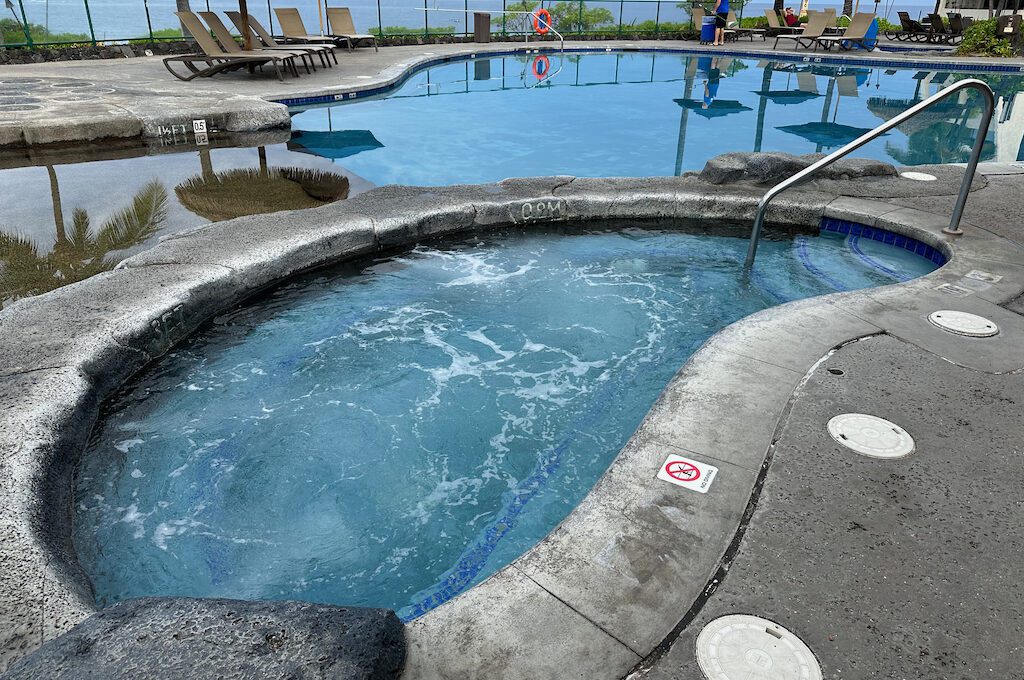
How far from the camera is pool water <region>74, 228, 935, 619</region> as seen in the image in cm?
264

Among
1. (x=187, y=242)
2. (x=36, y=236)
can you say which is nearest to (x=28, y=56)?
(x=36, y=236)

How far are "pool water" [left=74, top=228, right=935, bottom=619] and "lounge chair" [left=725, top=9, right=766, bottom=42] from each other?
19901 millimetres

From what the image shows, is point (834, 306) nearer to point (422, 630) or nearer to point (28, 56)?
point (422, 630)

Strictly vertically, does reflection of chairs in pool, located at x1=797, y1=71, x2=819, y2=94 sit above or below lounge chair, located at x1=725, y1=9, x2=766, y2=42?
below

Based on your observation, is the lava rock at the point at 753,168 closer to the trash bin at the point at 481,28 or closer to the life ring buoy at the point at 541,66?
the life ring buoy at the point at 541,66

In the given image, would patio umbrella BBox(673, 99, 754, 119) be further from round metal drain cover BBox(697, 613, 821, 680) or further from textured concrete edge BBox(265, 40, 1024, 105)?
round metal drain cover BBox(697, 613, 821, 680)

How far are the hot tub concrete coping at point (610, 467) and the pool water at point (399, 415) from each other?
0.72ft

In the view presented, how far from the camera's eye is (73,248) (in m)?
4.98

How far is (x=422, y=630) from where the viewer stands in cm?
180

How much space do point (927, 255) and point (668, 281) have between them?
6.71 feet

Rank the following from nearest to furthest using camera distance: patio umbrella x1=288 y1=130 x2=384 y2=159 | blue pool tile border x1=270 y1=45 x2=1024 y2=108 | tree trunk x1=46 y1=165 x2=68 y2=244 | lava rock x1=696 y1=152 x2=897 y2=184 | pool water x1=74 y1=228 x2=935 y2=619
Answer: pool water x1=74 y1=228 x2=935 y2=619 → tree trunk x1=46 y1=165 x2=68 y2=244 → lava rock x1=696 y1=152 x2=897 y2=184 → patio umbrella x1=288 y1=130 x2=384 y2=159 → blue pool tile border x1=270 y1=45 x2=1024 y2=108

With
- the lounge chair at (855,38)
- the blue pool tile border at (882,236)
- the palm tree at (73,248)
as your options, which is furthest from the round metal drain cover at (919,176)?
the lounge chair at (855,38)

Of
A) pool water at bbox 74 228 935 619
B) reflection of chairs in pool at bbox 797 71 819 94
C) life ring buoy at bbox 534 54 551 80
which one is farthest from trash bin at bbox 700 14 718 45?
pool water at bbox 74 228 935 619

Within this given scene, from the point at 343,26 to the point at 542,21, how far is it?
277 inches
